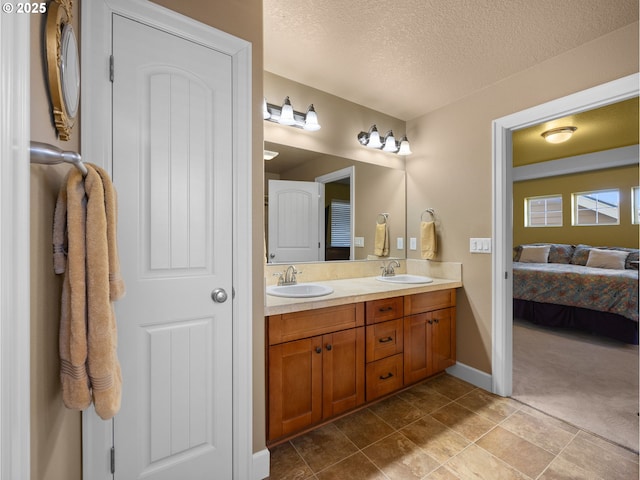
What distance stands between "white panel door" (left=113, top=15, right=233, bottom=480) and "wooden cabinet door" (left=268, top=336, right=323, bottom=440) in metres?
0.27

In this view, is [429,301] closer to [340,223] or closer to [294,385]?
[340,223]

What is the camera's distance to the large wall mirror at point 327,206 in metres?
2.20

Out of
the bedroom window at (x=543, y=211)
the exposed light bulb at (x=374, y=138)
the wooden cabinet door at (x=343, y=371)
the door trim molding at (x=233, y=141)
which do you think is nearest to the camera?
the door trim molding at (x=233, y=141)

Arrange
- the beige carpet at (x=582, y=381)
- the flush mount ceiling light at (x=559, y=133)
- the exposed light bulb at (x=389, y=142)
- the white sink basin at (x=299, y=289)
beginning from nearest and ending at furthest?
the beige carpet at (x=582, y=381), the white sink basin at (x=299, y=289), the exposed light bulb at (x=389, y=142), the flush mount ceiling light at (x=559, y=133)

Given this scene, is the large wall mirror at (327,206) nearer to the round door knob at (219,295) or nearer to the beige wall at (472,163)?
the beige wall at (472,163)

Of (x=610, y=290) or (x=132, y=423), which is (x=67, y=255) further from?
(x=610, y=290)

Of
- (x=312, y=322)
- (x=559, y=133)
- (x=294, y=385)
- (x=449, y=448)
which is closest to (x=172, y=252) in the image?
(x=312, y=322)

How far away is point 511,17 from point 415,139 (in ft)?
4.32

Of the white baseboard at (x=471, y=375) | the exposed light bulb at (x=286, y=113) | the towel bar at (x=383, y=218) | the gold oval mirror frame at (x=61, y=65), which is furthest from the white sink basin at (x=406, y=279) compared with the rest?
the gold oval mirror frame at (x=61, y=65)

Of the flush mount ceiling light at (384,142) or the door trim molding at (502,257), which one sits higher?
the flush mount ceiling light at (384,142)

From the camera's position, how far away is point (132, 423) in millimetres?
1171

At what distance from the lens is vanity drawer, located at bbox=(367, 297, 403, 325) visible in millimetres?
1962

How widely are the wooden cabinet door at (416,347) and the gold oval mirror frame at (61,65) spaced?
2.08 meters

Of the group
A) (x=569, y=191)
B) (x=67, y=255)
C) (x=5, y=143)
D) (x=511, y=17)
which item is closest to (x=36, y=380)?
(x=67, y=255)
